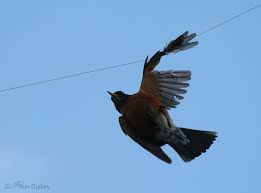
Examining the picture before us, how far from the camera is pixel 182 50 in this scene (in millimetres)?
5004

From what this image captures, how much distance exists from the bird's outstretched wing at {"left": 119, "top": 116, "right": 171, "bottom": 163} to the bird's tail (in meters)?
0.21

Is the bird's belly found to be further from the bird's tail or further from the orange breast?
the bird's tail

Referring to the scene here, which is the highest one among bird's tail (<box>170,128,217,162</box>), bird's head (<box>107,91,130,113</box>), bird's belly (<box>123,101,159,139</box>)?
bird's head (<box>107,91,130,113</box>)

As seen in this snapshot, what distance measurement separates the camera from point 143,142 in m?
5.27

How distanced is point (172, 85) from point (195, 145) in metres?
0.71

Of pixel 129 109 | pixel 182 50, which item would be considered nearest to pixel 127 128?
pixel 129 109

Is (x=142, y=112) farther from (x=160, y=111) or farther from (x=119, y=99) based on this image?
(x=119, y=99)

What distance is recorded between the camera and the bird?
197 inches

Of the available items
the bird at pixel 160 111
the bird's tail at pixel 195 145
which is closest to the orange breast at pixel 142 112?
the bird at pixel 160 111

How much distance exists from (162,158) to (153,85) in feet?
2.44

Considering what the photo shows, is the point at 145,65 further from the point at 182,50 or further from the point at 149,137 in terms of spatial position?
the point at 149,137

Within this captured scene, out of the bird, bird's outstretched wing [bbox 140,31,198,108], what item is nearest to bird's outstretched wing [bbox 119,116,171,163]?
the bird

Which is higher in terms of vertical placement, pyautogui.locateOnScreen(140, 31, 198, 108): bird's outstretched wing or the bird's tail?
pyautogui.locateOnScreen(140, 31, 198, 108): bird's outstretched wing

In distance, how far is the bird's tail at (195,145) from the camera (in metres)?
5.21
